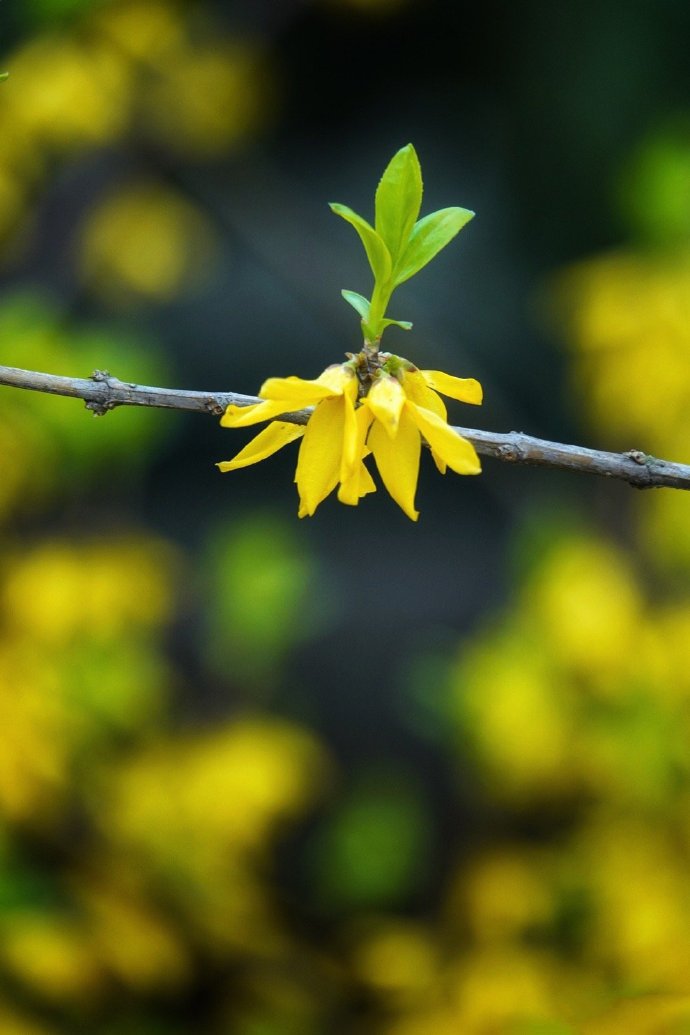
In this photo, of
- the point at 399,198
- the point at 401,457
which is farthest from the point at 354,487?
the point at 399,198

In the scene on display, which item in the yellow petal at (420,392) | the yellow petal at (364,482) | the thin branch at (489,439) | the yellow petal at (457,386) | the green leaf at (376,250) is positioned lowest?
the yellow petal at (364,482)

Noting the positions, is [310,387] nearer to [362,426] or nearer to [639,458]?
[362,426]

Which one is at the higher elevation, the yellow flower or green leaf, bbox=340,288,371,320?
green leaf, bbox=340,288,371,320

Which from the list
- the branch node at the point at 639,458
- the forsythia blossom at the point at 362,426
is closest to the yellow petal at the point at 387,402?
the forsythia blossom at the point at 362,426

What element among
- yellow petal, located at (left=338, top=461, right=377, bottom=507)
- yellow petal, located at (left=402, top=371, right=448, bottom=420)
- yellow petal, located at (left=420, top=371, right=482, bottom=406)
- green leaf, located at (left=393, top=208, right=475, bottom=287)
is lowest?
yellow petal, located at (left=338, top=461, right=377, bottom=507)

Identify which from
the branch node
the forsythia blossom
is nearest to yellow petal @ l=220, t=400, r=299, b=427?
the forsythia blossom

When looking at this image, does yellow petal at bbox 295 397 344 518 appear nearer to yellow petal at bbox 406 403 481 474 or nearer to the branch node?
yellow petal at bbox 406 403 481 474

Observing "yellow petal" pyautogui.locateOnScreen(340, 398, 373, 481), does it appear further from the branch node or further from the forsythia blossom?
the branch node

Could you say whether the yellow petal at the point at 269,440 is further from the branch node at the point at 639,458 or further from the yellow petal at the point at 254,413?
the branch node at the point at 639,458
